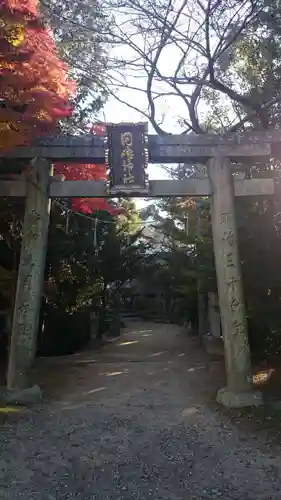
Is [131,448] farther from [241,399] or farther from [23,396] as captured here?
[23,396]

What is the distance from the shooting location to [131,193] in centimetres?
780

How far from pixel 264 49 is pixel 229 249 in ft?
14.8

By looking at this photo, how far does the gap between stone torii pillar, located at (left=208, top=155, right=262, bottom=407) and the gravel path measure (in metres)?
0.61

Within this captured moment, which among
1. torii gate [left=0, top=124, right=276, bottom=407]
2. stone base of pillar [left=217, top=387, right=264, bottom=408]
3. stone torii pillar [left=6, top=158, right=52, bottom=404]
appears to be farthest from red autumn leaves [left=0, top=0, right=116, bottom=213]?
stone base of pillar [left=217, top=387, right=264, bottom=408]

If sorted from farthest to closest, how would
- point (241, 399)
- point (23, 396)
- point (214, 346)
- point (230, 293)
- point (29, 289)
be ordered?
point (214, 346), point (29, 289), point (230, 293), point (23, 396), point (241, 399)

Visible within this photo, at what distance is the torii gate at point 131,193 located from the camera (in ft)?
25.2

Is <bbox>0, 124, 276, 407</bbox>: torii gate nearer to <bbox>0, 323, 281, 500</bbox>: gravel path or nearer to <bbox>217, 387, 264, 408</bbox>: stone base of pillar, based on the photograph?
<bbox>217, 387, 264, 408</bbox>: stone base of pillar

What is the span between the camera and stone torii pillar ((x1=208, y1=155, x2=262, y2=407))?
7.38m

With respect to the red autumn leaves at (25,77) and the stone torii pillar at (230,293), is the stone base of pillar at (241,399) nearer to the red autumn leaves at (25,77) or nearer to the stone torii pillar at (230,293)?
the stone torii pillar at (230,293)

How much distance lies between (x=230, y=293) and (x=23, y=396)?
359cm

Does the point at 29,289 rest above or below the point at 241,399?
above

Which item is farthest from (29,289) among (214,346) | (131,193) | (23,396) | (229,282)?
(214,346)

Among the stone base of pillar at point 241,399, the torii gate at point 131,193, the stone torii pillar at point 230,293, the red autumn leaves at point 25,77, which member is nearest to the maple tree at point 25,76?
the red autumn leaves at point 25,77

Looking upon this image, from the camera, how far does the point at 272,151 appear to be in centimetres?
830
